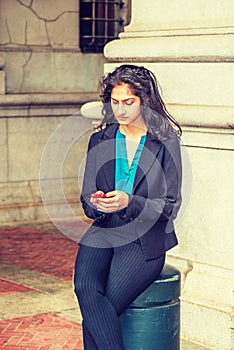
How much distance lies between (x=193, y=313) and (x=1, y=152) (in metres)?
5.45

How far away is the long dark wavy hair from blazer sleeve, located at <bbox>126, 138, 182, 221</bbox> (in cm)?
9

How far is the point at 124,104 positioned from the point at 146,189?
44 centimetres

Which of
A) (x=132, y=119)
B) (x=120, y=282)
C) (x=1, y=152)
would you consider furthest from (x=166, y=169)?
Result: (x=1, y=152)

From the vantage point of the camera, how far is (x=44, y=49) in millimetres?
11836

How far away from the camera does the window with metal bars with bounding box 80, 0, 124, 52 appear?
40.3ft

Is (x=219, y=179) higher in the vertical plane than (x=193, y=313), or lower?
higher

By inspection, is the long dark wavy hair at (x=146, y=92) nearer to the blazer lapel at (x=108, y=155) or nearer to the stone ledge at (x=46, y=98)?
the blazer lapel at (x=108, y=155)

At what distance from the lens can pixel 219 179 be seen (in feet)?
20.8

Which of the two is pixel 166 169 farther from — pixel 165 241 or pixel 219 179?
pixel 219 179

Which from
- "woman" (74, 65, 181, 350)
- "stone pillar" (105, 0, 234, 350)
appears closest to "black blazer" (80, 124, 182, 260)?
"woman" (74, 65, 181, 350)

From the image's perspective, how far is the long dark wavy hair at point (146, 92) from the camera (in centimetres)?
506

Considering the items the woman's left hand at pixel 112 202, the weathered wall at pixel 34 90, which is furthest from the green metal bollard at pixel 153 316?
the weathered wall at pixel 34 90

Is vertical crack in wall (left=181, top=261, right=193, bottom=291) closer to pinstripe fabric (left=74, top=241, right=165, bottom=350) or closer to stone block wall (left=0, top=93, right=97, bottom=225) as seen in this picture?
pinstripe fabric (left=74, top=241, right=165, bottom=350)

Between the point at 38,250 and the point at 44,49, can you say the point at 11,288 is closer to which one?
the point at 38,250
